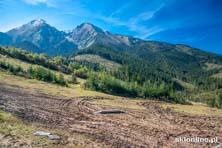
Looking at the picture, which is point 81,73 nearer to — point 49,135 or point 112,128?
point 112,128

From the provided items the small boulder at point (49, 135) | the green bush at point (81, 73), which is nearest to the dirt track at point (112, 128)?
the small boulder at point (49, 135)

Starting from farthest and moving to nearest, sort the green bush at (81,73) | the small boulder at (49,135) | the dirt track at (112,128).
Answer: the green bush at (81,73), the dirt track at (112,128), the small boulder at (49,135)

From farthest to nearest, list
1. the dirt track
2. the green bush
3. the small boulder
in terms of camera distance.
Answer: the green bush → the dirt track → the small boulder

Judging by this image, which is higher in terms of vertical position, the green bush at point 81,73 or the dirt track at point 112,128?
the green bush at point 81,73

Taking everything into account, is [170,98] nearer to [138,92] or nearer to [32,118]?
[138,92]

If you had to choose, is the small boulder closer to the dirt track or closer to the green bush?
the dirt track

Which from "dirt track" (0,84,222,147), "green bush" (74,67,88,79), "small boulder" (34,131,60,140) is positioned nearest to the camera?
"small boulder" (34,131,60,140)

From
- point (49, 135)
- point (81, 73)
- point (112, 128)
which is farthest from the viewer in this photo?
point (81, 73)

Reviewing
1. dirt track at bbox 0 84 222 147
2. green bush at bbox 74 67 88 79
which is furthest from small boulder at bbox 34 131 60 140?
green bush at bbox 74 67 88 79

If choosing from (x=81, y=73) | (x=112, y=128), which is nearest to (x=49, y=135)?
(x=112, y=128)

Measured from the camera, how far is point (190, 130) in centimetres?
5047

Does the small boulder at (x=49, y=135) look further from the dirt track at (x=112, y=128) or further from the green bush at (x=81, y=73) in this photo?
the green bush at (x=81, y=73)

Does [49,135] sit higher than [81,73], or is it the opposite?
[81,73]

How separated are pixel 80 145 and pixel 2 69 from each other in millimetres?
100215
